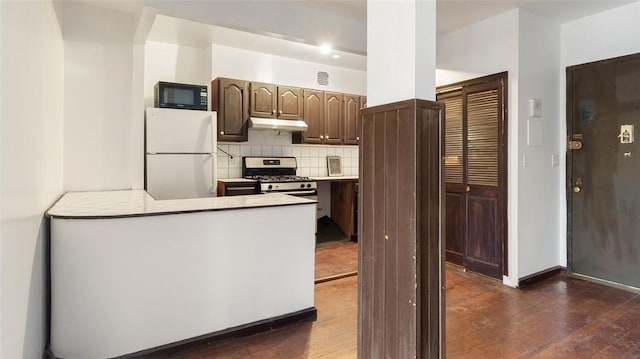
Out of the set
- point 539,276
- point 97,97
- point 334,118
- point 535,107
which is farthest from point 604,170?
point 97,97

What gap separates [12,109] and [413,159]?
1.59 meters

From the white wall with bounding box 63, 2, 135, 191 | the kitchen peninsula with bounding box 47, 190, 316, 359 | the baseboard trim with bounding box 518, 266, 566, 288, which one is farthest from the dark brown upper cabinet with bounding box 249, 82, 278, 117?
the baseboard trim with bounding box 518, 266, 566, 288

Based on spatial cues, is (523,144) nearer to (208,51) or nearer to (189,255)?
(189,255)

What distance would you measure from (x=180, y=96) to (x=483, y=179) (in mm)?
3278

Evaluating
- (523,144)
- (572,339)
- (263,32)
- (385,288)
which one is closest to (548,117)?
(523,144)

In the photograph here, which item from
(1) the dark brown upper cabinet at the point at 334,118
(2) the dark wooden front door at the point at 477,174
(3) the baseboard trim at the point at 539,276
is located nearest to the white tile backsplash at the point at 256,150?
(1) the dark brown upper cabinet at the point at 334,118

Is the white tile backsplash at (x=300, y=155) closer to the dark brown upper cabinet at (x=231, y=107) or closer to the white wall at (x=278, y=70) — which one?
the dark brown upper cabinet at (x=231, y=107)

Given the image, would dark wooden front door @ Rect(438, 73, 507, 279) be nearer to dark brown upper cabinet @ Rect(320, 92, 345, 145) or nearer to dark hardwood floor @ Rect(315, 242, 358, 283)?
dark hardwood floor @ Rect(315, 242, 358, 283)

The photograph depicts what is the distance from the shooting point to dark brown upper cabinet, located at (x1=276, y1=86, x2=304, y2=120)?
4.71m

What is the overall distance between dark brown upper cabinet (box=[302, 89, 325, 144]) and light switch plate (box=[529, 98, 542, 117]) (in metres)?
2.59

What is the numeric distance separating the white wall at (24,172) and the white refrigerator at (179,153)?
1.27 metres

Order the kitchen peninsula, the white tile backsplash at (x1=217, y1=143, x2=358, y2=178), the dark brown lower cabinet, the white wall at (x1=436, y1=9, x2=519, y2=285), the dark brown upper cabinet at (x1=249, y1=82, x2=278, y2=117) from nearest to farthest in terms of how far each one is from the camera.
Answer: the dark brown lower cabinet < the kitchen peninsula < the white wall at (x1=436, y1=9, x2=519, y2=285) < the dark brown upper cabinet at (x1=249, y1=82, x2=278, y2=117) < the white tile backsplash at (x1=217, y1=143, x2=358, y2=178)

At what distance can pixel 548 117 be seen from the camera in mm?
3539

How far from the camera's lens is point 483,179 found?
3576 mm
